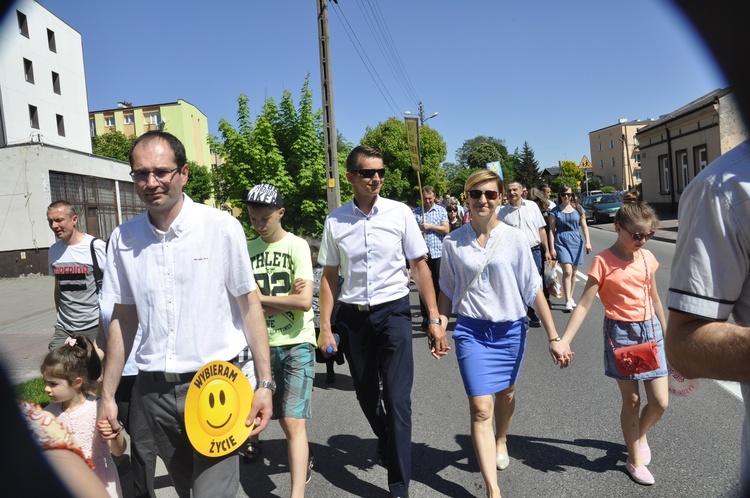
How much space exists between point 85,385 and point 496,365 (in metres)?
2.30

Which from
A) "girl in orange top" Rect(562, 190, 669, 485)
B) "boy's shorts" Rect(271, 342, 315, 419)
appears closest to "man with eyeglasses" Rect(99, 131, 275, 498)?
"boy's shorts" Rect(271, 342, 315, 419)

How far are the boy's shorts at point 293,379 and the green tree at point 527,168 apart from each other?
79.1m

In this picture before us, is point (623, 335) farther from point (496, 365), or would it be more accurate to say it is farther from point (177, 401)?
point (177, 401)

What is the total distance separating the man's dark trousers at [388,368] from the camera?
3.45 meters

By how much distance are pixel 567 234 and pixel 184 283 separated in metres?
7.64

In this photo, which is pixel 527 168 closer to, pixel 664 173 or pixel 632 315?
pixel 664 173

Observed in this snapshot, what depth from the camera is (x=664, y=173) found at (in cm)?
3559

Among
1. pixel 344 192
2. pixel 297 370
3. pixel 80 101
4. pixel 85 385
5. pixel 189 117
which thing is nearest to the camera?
pixel 85 385

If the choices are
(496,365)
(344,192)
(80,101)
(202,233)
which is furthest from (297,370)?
(80,101)

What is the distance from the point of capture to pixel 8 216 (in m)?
22.8

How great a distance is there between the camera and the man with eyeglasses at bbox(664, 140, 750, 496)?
125cm

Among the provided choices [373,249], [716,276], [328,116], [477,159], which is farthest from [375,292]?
[477,159]

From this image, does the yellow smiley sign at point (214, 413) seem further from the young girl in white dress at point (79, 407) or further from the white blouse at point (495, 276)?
the white blouse at point (495, 276)

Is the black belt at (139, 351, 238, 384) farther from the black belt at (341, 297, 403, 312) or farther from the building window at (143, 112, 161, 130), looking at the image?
the building window at (143, 112, 161, 130)
